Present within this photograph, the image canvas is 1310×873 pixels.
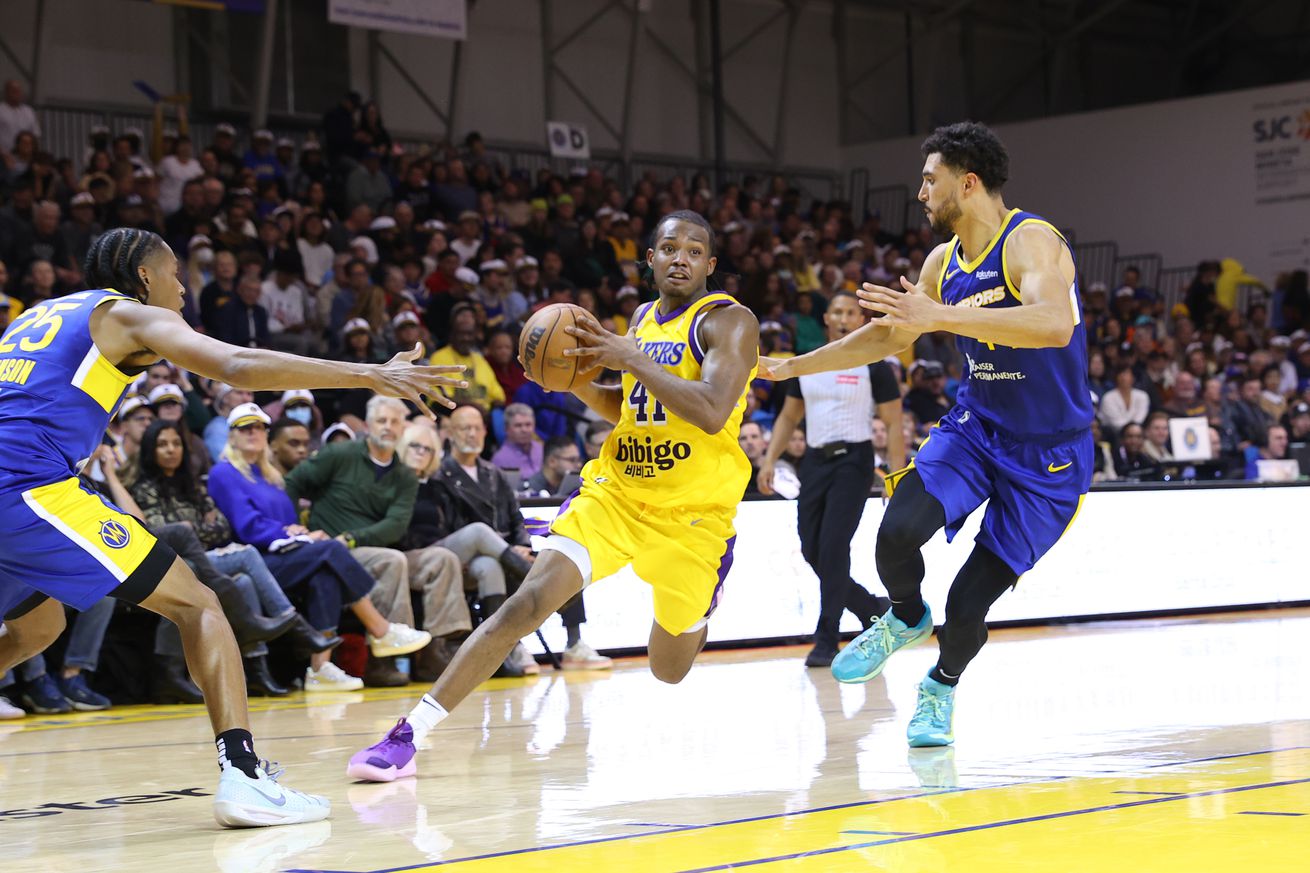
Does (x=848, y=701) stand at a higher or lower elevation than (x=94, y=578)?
lower

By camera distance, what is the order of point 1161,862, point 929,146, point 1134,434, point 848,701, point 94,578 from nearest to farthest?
point 1161,862, point 94,578, point 929,146, point 848,701, point 1134,434

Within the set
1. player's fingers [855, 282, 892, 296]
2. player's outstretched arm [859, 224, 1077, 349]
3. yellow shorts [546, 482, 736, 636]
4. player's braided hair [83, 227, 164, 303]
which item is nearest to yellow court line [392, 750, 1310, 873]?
yellow shorts [546, 482, 736, 636]

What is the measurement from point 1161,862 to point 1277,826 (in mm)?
569

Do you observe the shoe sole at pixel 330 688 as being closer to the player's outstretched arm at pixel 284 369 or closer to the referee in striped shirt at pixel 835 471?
the referee in striped shirt at pixel 835 471

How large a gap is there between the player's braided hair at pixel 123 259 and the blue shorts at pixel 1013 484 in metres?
2.79

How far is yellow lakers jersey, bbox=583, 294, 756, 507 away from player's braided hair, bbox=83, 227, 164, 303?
160 centimetres

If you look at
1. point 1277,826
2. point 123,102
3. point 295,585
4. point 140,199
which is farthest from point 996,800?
point 123,102

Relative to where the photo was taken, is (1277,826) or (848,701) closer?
(1277,826)

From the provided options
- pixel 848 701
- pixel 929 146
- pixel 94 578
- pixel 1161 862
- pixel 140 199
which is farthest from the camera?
pixel 140 199

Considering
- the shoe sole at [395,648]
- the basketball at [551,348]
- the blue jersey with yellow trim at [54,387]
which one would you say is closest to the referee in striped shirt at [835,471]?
the shoe sole at [395,648]

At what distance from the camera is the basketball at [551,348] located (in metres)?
5.30

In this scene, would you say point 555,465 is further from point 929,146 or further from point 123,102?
point 123,102

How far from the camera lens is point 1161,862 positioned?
11.9ft

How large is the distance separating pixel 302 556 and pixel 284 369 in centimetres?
459
